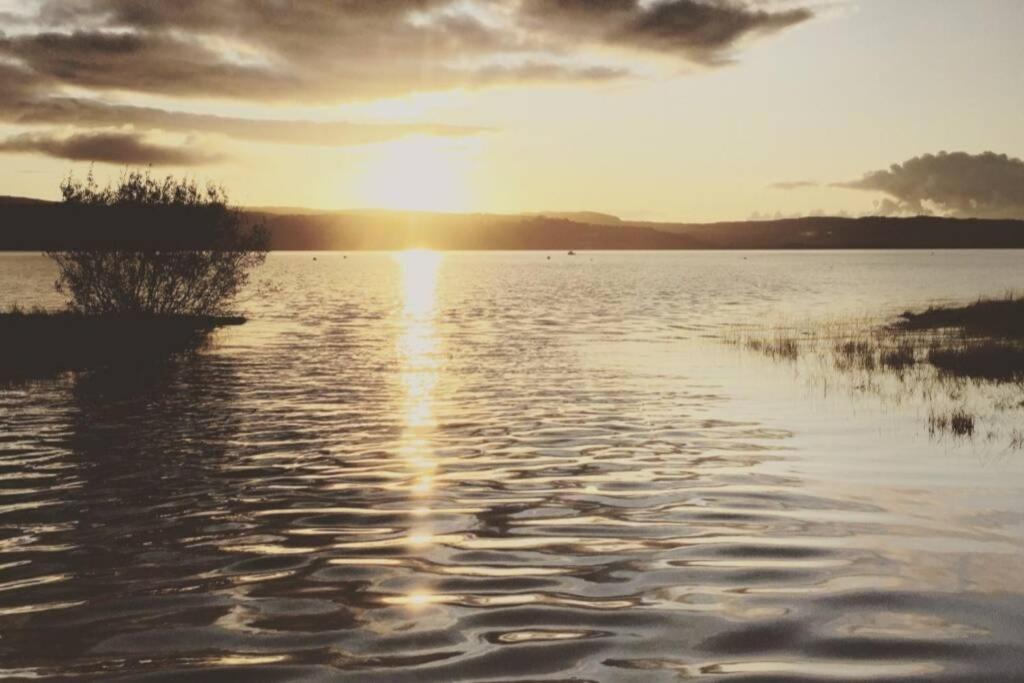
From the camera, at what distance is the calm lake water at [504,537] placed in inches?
293

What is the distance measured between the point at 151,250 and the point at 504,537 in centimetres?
3798

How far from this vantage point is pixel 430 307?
75.6m

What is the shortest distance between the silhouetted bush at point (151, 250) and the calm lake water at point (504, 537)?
18.6m

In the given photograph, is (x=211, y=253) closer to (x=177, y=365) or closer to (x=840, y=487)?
(x=177, y=365)

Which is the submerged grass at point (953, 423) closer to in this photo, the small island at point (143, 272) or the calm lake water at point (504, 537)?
the calm lake water at point (504, 537)

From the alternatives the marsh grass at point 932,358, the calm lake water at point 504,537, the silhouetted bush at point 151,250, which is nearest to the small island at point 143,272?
the silhouetted bush at point 151,250

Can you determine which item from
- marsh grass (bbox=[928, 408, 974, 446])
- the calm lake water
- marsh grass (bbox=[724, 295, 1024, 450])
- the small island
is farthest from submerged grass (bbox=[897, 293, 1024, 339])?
the small island

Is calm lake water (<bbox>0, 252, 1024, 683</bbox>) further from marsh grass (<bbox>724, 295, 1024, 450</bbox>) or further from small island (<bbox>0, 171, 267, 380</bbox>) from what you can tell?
small island (<bbox>0, 171, 267, 380</bbox>)

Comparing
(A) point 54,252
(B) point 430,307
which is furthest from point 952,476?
(B) point 430,307

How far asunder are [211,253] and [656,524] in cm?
4116

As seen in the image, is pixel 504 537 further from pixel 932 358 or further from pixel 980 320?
pixel 980 320

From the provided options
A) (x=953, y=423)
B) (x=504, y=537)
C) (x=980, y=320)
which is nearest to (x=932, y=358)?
(x=953, y=423)

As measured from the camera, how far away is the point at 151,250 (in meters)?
43.9

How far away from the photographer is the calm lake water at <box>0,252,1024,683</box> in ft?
24.4
